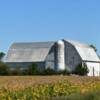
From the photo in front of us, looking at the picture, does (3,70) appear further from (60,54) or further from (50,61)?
(60,54)

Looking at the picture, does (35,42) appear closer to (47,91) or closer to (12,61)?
(12,61)

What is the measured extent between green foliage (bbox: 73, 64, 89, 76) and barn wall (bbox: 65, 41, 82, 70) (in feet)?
12.3

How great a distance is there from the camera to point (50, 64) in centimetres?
9675

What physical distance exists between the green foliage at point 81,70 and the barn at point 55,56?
3479mm

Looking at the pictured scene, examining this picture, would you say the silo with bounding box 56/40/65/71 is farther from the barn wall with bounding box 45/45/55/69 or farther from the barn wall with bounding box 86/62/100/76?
the barn wall with bounding box 86/62/100/76

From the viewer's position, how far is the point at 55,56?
320 ft

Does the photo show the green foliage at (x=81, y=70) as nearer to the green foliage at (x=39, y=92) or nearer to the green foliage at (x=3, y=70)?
the green foliage at (x=3, y=70)

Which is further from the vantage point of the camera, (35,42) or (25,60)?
(35,42)

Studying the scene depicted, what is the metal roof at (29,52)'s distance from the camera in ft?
323

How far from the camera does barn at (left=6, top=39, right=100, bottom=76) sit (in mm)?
96750

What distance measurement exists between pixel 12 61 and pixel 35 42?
986 centimetres

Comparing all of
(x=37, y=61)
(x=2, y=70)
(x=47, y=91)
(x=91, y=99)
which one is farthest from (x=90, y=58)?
(x=91, y=99)

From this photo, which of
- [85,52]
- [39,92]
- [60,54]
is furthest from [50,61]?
[39,92]

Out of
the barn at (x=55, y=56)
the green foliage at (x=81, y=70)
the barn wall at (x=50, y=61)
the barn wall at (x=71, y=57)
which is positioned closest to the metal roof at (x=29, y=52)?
the barn at (x=55, y=56)
